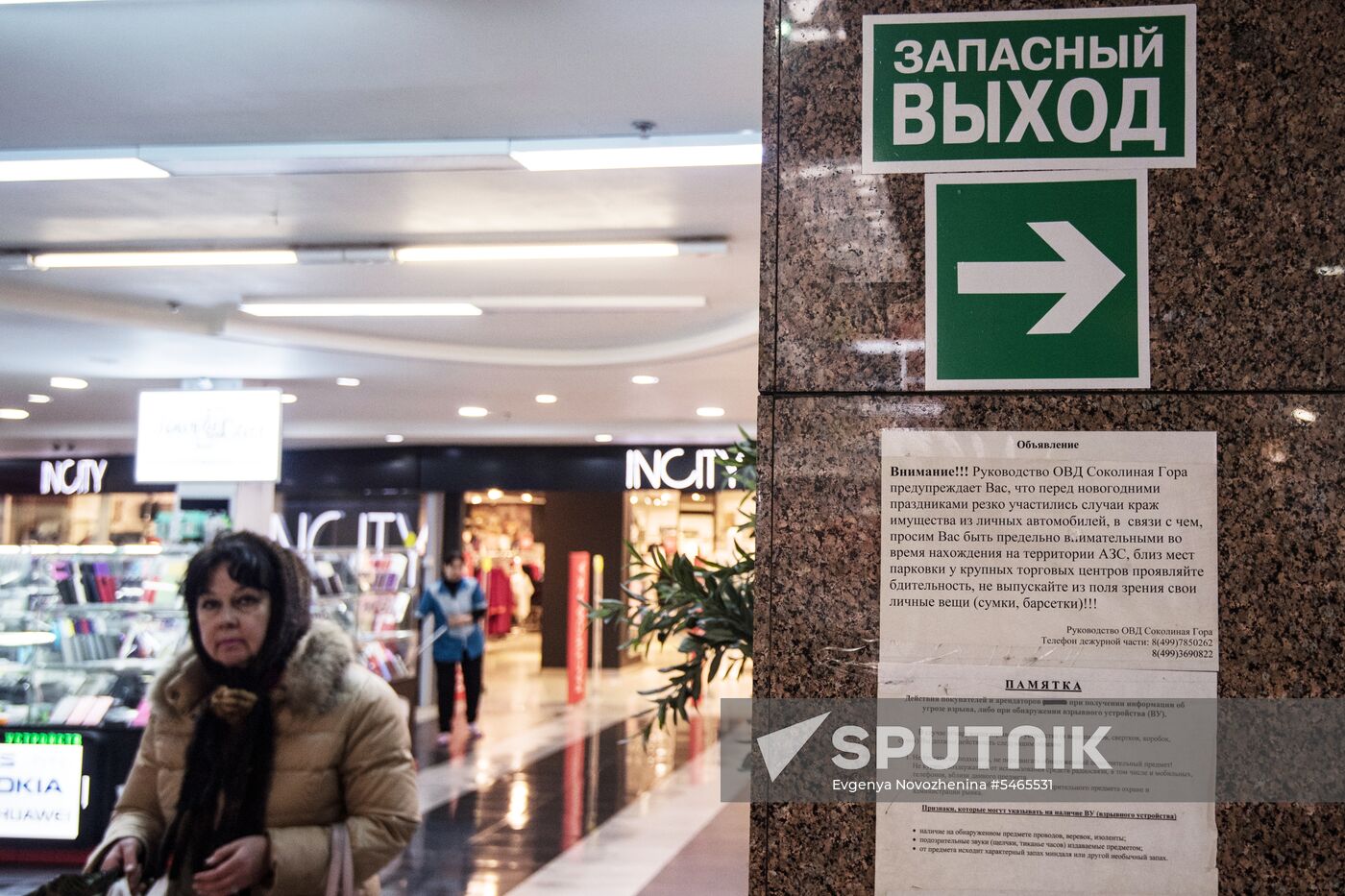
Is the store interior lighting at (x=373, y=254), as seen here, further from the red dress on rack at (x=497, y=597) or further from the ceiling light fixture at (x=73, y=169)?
the red dress on rack at (x=497, y=597)

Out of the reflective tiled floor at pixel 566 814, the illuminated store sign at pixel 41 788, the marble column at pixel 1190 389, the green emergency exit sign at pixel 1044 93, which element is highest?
the green emergency exit sign at pixel 1044 93

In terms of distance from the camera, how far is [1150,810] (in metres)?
1.23

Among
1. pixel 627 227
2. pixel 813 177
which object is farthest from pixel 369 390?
pixel 813 177

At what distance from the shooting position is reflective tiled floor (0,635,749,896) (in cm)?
603

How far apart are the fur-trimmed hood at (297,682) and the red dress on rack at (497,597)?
17.6 meters

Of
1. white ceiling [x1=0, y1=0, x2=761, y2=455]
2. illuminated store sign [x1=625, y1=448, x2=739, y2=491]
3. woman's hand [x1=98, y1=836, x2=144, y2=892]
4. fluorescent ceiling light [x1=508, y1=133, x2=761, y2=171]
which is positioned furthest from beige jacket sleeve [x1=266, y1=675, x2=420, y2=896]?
illuminated store sign [x1=625, y1=448, x2=739, y2=491]

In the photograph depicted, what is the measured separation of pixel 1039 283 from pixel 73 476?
18.3 metres

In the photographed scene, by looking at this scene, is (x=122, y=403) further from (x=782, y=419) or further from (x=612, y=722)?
(x=782, y=419)

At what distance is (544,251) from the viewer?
645cm

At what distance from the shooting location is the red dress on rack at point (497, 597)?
2005 cm

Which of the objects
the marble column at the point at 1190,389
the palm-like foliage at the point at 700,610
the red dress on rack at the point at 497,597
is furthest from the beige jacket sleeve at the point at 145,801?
the red dress on rack at the point at 497,597

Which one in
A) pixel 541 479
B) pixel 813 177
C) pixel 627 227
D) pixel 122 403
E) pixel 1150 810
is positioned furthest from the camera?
pixel 541 479

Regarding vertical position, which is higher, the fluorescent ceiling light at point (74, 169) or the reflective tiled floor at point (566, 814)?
the fluorescent ceiling light at point (74, 169)

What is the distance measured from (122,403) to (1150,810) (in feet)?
45.8
